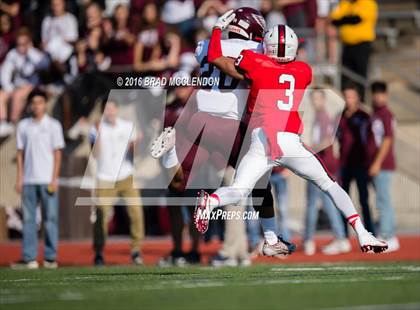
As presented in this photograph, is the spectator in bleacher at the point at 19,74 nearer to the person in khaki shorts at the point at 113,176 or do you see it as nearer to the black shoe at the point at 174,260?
the person in khaki shorts at the point at 113,176

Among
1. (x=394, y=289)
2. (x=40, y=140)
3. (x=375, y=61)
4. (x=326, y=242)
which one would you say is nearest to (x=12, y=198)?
(x=40, y=140)

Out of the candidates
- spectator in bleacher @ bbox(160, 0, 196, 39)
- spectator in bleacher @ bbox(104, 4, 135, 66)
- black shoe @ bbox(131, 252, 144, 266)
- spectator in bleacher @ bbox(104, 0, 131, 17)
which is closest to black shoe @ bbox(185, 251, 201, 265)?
black shoe @ bbox(131, 252, 144, 266)

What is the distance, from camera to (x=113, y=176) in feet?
39.3

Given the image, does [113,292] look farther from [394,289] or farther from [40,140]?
[40,140]

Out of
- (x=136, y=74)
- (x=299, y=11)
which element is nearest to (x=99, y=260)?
(x=136, y=74)

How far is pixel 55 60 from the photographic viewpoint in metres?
15.6

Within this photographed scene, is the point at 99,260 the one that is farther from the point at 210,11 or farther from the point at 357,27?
the point at 357,27

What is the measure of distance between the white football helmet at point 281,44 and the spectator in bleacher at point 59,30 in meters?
7.65

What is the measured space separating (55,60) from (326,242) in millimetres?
4640

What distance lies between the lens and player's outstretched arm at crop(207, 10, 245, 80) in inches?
342

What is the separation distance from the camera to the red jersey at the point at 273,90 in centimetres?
848

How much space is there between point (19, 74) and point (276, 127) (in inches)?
320

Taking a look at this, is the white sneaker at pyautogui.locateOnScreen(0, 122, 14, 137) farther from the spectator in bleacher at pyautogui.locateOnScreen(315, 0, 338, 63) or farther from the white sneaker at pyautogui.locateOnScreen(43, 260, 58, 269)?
the spectator in bleacher at pyautogui.locateOnScreen(315, 0, 338, 63)

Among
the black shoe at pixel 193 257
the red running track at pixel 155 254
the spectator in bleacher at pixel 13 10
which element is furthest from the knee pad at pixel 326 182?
the spectator in bleacher at pixel 13 10
